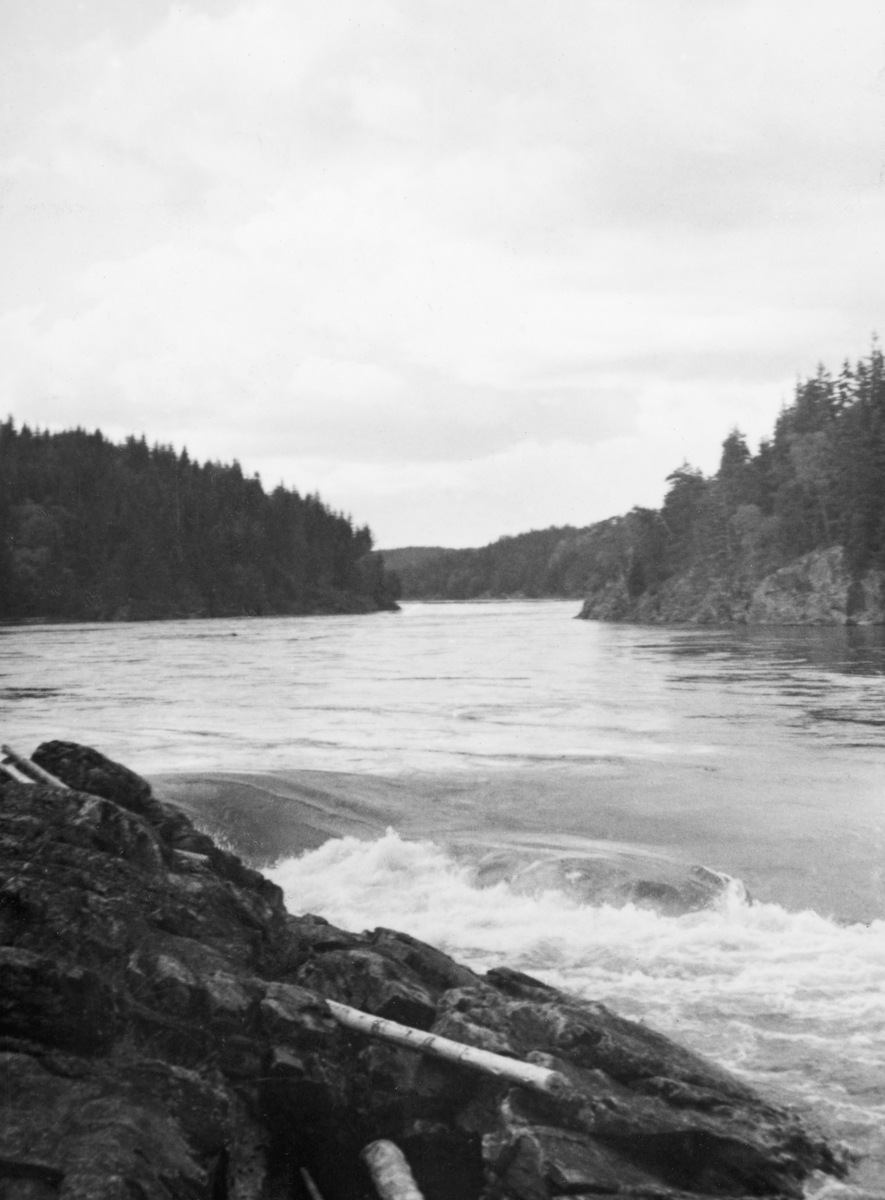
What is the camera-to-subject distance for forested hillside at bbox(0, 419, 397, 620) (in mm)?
148875

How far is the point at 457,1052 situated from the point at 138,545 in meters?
160

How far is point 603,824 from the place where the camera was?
18719mm

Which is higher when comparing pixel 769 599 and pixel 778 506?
pixel 778 506

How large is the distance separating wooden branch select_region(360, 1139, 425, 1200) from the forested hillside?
471 feet

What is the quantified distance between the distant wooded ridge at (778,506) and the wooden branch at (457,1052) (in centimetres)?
9336

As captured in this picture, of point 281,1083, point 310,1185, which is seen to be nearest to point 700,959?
point 281,1083

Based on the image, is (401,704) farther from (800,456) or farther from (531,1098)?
(800,456)

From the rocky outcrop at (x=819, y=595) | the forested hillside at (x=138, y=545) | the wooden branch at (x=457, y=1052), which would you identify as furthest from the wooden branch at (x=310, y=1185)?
the forested hillside at (x=138, y=545)

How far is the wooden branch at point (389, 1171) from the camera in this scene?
6602 millimetres

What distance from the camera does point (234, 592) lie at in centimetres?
16975

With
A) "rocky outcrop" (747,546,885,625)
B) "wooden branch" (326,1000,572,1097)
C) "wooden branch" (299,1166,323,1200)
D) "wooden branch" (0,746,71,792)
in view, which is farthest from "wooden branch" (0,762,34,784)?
"rocky outcrop" (747,546,885,625)

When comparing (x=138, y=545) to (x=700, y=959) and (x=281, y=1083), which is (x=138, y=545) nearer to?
(x=700, y=959)

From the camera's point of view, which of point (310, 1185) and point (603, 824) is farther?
point (603, 824)

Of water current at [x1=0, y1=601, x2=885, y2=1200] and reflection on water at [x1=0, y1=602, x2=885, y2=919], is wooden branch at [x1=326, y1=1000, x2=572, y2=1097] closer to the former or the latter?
water current at [x1=0, y1=601, x2=885, y2=1200]
